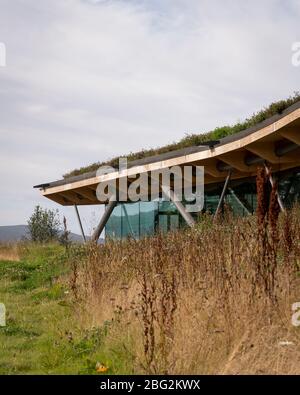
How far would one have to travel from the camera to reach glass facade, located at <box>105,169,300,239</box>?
17562mm

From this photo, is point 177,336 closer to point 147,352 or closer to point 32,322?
point 147,352

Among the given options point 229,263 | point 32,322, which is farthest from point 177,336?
point 32,322

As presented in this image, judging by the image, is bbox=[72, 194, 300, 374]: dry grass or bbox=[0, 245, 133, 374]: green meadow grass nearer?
bbox=[72, 194, 300, 374]: dry grass

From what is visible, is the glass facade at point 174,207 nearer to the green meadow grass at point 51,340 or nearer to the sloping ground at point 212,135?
the sloping ground at point 212,135

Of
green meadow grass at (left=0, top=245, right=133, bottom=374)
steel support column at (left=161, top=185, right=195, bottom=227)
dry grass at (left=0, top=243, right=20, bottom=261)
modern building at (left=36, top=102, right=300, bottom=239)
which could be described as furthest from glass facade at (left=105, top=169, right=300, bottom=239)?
green meadow grass at (left=0, top=245, right=133, bottom=374)

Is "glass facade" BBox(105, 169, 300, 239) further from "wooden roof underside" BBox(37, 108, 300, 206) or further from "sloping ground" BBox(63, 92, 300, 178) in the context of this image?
"sloping ground" BBox(63, 92, 300, 178)

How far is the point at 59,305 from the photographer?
10.4 meters

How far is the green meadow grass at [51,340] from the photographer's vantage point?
20.7 feet

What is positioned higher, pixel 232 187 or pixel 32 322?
pixel 232 187

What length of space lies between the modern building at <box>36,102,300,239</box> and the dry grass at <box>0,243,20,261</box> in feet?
9.69

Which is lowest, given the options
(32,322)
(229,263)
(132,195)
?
(32,322)

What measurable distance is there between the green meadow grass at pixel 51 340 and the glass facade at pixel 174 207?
4616mm

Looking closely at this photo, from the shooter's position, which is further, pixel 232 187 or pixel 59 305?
pixel 232 187
